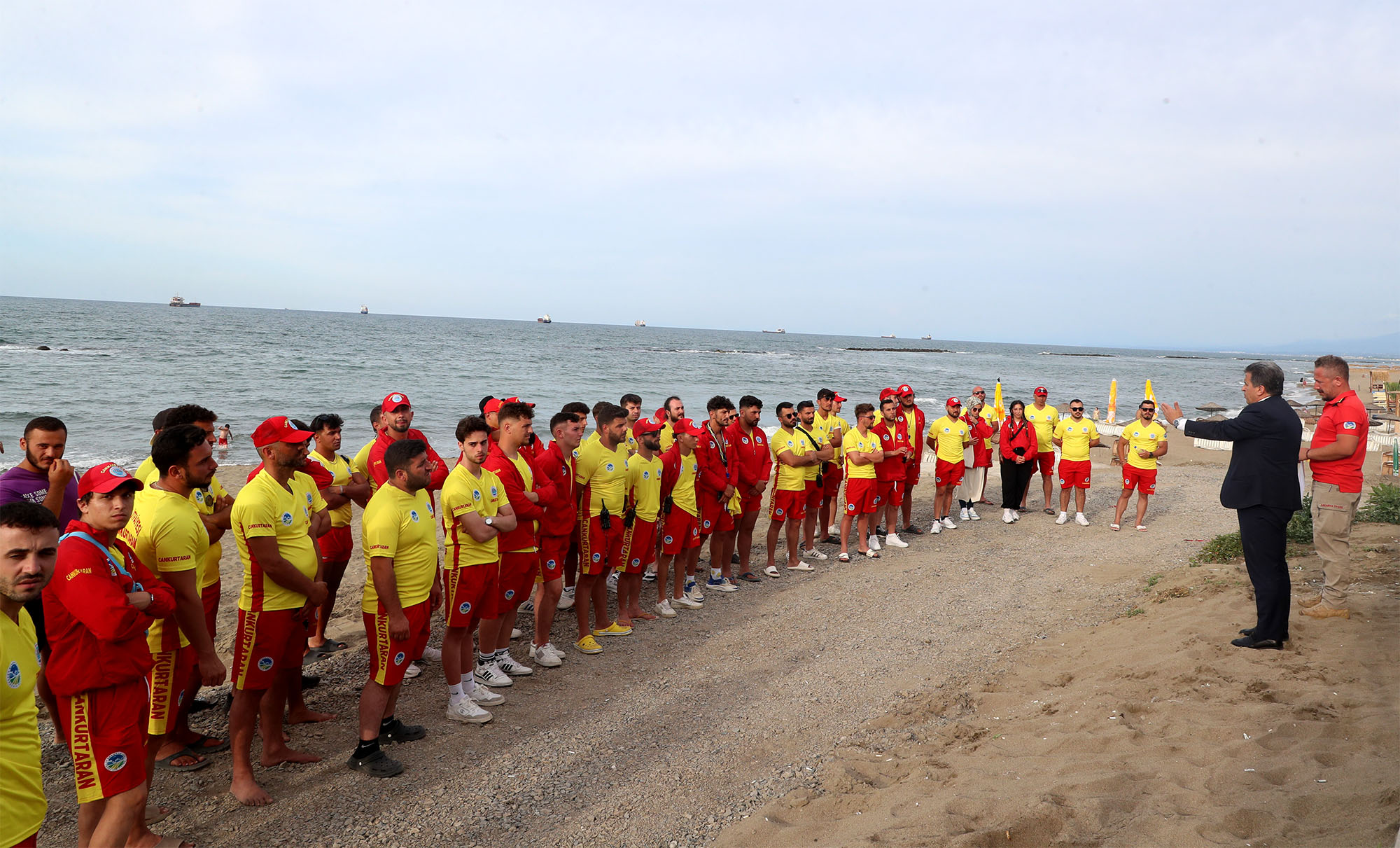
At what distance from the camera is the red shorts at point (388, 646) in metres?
4.44

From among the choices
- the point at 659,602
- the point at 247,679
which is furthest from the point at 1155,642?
the point at 247,679

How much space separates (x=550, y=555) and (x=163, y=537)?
2.96 metres

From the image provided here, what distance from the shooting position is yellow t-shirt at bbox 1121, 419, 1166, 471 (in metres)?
10.7

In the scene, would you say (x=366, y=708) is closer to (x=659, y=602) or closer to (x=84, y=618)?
(x=84, y=618)

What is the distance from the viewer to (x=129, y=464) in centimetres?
1503

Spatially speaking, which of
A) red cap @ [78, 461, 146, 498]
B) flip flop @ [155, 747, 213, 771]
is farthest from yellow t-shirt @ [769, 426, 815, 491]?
red cap @ [78, 461, 146, 498]

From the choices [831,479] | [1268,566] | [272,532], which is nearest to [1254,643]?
[1268,566]

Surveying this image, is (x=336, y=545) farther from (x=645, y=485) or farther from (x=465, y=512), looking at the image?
(x=645, y=485)

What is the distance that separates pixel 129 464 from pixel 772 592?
1394 cm

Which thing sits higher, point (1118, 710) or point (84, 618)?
point (84, 618)

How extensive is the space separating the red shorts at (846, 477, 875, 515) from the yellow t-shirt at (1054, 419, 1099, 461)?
12.9 ft

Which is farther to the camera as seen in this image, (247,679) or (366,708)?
(366,708)

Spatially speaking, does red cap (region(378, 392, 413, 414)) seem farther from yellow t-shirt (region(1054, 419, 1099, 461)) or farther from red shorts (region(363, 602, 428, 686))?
yellow t-shirt (region(1054, 419, 1099, 461))

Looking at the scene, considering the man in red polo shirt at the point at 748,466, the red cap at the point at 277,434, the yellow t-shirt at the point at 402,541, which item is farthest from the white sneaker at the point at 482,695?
the man in red polo shirt at the point at 748,466
